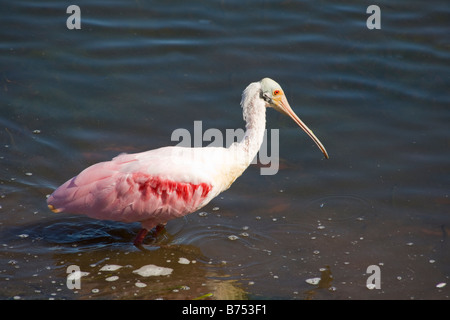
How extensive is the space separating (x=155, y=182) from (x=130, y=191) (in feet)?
0.88

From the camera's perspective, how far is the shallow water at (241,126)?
22.4 ft

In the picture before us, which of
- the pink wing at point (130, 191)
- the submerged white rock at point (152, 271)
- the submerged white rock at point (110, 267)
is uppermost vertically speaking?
the pink wing at point (130, 191)

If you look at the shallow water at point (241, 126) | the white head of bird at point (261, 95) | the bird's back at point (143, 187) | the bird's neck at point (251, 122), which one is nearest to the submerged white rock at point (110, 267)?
the shallow water at point (241, 126)

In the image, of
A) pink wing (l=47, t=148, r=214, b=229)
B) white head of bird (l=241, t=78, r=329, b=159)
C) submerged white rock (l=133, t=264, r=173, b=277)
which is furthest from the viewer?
white head of bird (l=241, t=78, r=329, b=159)

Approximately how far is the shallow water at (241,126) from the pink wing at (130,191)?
19.0 inches

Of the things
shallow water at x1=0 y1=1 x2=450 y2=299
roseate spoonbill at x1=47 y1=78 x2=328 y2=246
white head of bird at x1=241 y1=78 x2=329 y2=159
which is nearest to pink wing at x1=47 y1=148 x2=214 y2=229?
roseate spoonbill at x1=47 y1=78 x2=328 y2=246

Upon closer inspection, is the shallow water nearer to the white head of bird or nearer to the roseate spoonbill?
the roseate spoonbill

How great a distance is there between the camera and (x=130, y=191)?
274 inches

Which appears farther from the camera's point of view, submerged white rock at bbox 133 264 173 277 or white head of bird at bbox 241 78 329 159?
white head of bird at bbox 241 78 329 159

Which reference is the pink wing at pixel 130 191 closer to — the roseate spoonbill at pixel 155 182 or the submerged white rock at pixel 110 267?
the roseate spoonbill at pixel 155 182

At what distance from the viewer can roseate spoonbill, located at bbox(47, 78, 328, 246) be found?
22.8ft

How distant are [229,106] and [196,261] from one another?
10.5ft

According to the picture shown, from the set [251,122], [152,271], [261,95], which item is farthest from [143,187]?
[261,95]

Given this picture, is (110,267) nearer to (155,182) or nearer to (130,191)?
(130,191)
